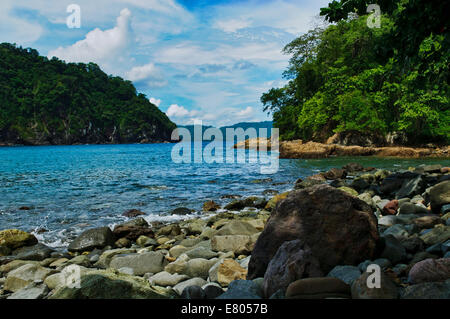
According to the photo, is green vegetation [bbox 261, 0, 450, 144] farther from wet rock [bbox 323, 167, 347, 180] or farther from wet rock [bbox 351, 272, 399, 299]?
wet rock [bbox 351, 272, 399, 299]

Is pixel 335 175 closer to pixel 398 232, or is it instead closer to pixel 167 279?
pixel 398 232

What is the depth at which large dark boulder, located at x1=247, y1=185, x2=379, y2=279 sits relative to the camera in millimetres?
3961

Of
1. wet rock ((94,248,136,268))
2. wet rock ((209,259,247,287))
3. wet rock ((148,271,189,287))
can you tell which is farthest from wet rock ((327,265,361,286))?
wet rock ((94,248,136,268))

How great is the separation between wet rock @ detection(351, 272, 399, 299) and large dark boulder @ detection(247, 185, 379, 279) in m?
1.05

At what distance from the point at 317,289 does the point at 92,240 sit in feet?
20.1

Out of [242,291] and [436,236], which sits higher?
[436,236]

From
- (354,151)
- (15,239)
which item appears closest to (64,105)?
(354,151)

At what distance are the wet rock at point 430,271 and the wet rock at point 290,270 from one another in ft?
3.08

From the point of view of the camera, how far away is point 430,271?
310 centimetres

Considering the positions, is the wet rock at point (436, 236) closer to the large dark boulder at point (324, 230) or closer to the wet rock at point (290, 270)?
the large dark boulder at point (324, 230)

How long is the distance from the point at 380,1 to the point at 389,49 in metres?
0.91

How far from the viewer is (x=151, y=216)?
1070cm
